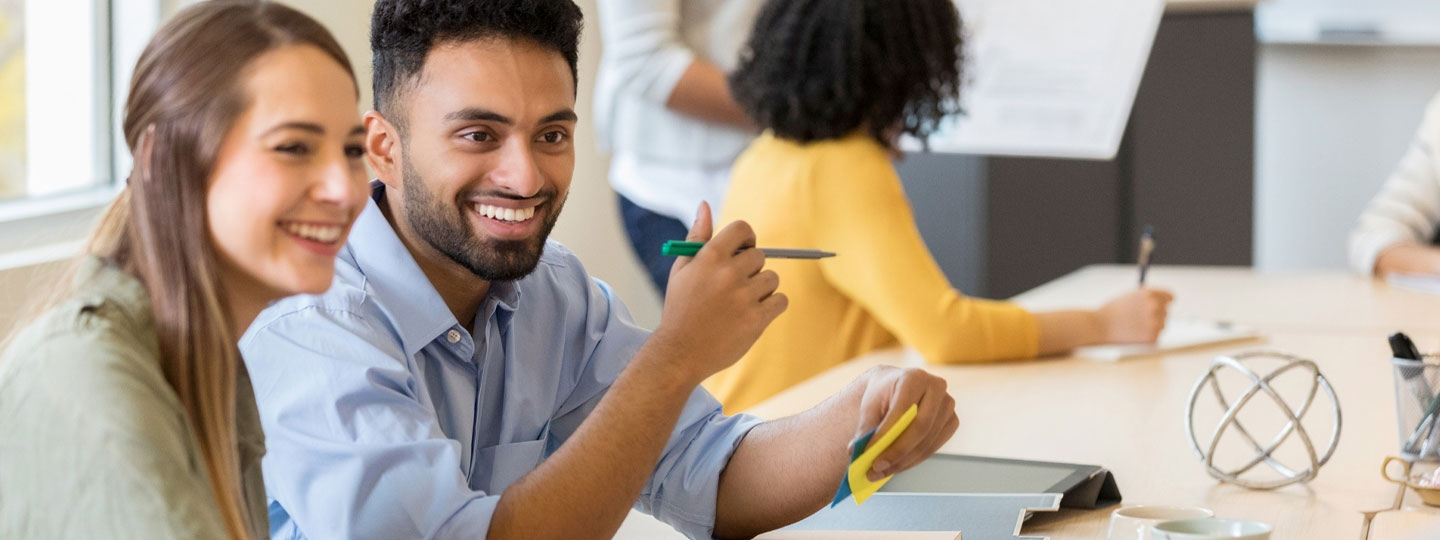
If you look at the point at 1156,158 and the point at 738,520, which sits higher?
the point at 1156,158

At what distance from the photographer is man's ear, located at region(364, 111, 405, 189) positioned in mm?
1028

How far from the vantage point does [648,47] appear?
2.32 meters

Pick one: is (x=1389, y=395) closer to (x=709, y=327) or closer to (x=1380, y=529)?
(x=1380, y=529)

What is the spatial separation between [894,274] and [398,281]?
0.91m

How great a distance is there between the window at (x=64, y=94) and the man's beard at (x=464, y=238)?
3.74 ft

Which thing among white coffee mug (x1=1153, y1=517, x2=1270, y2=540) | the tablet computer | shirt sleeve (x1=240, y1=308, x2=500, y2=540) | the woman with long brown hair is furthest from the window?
white coffee mug (x1=1153, y1=517, x2=1270, y2=540)

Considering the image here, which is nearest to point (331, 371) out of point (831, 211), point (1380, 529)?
point (1380, 529)

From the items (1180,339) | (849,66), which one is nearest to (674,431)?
(849,66)

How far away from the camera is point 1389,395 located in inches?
64.9

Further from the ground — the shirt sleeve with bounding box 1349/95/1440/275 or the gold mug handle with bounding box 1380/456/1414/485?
the shirt sleeve with bounding box 1349/95/1440/275

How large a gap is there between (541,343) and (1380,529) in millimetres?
661

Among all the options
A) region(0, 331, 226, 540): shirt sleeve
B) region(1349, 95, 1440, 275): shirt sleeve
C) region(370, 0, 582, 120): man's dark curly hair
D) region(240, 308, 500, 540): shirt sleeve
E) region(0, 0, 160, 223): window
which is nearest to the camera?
region(0, 331, 226, 540): shirt sleeve

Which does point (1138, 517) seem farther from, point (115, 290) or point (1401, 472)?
point (115, 290)

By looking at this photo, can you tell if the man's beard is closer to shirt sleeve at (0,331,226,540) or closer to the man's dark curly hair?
the man's dark curly hair
